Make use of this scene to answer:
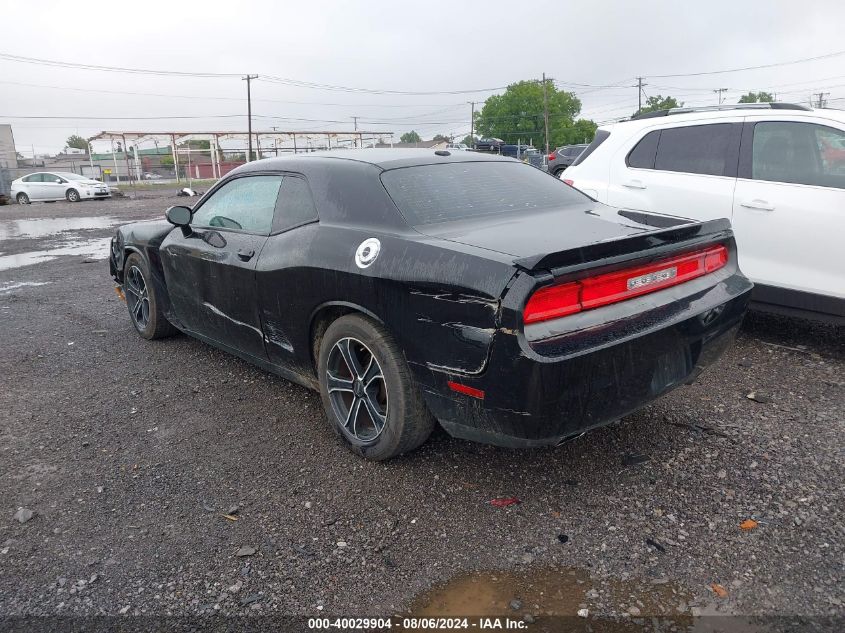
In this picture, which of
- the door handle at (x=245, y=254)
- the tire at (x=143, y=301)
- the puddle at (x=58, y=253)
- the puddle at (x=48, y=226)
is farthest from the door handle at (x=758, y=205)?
the puddle at (x=48, y=226)

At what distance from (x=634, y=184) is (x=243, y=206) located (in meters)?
3.41

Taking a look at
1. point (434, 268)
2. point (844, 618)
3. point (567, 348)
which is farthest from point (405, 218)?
point (844, 618)

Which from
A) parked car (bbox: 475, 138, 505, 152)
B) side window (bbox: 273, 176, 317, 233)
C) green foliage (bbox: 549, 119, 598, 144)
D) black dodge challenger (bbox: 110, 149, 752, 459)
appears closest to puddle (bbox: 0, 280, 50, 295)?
black dodge challenger (bbox: 110, 149, 752, 459)

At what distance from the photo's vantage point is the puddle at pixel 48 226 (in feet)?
49.6

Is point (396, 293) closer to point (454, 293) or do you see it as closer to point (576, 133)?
point (454, 293)

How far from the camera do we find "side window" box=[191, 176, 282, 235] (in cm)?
394

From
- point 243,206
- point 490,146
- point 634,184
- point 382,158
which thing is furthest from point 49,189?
point 382,158

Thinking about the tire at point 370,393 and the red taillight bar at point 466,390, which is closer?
the red taillight bar at point 466,390

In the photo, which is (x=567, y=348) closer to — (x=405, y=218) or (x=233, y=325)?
(x=405, y=218)

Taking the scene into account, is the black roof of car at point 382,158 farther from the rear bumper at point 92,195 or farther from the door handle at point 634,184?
the rear bumper at point 92,195

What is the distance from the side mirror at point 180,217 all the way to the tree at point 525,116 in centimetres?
10403

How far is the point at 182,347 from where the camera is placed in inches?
211

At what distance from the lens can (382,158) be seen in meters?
3.72

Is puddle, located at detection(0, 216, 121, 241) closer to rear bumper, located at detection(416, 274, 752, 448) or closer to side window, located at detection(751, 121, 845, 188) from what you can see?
side window, located at detection(751, 121, 845, 188)
